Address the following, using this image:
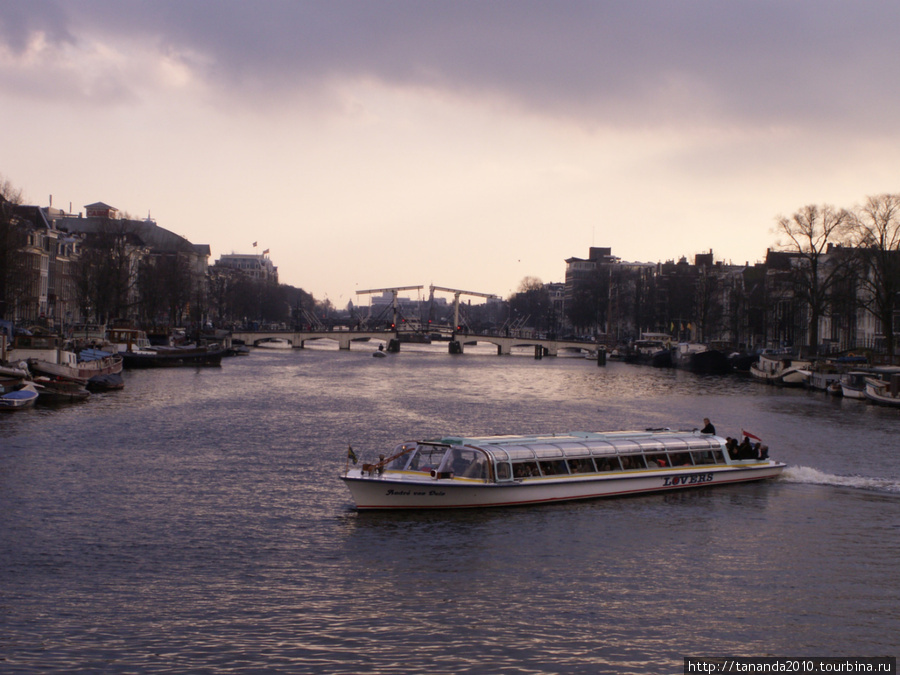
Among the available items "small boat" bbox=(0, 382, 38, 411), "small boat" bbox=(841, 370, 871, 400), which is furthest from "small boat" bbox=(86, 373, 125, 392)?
"small boat" bbox=(841, 370, 871, 400)

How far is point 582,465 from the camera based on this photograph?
1148 inches

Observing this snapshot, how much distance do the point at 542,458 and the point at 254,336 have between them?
124193 mm

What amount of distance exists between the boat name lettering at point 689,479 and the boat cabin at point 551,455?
462 millimetres

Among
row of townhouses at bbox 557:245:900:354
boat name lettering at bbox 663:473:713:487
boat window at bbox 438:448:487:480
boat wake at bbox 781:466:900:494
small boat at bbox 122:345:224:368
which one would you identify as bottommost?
boat wake at bbox 781:466:900:494

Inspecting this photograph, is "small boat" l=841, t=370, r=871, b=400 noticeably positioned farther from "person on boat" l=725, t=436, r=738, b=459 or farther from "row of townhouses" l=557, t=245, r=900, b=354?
"person on boat" l=725, t=436, r=738, b=459

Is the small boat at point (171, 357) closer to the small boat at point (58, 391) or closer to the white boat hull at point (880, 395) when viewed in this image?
the small boat at point (58, 391)

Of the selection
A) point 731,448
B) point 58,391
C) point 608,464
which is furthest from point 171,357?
point 608,464

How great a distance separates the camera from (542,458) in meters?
28.4

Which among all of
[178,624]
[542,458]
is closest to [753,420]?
[542,458]

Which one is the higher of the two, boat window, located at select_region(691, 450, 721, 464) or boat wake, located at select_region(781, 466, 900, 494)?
boat window, located at select_region(691, 450, 721, 464)

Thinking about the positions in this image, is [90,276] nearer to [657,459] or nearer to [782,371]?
[782,371]

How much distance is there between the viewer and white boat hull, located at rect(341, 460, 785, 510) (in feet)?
86.0

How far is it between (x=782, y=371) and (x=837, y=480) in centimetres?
5654

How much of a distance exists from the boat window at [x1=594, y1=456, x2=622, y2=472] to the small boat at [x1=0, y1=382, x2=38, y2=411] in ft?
105
